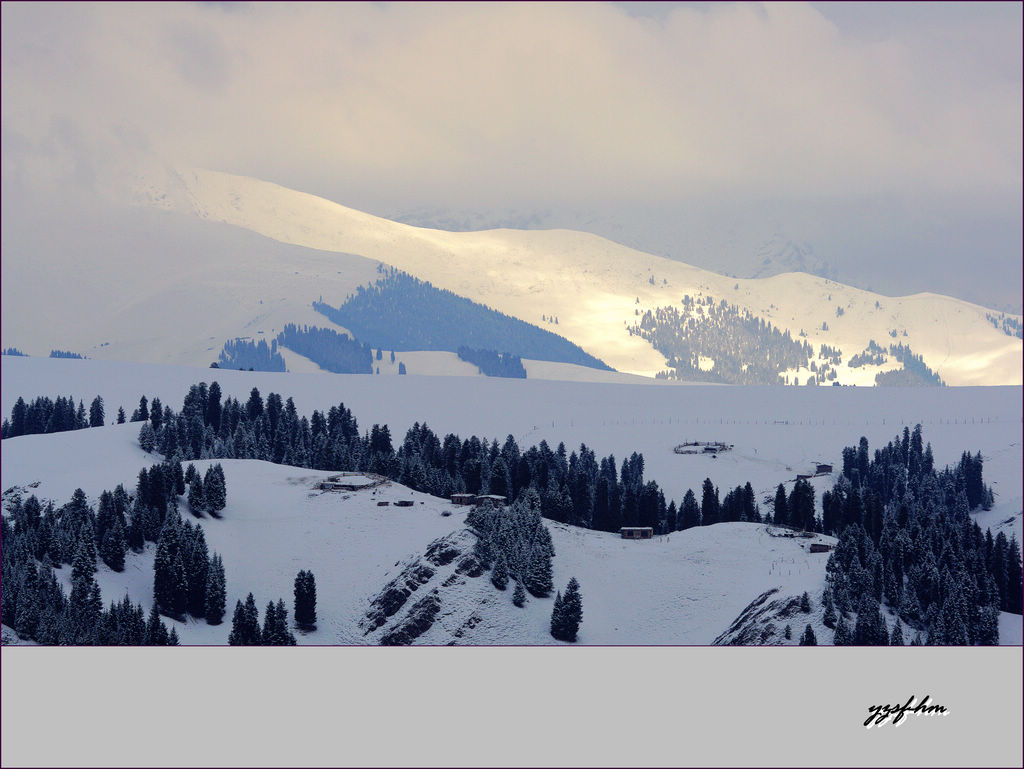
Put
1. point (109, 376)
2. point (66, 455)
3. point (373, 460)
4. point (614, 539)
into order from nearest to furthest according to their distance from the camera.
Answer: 1. point (614, 539)
2. point (66, 455)
3. point (373, 460)
4. point (109, 376)

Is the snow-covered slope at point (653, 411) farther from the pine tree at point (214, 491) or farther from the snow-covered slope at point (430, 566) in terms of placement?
the pine tree at point (214, 491)

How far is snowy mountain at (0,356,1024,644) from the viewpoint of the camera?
241ft

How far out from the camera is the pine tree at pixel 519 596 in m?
74.9

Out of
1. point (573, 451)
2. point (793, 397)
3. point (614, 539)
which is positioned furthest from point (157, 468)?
point (793, 397)

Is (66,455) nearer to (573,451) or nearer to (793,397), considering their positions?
(573,451)

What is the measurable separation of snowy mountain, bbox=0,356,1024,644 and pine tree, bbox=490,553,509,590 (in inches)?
22.8

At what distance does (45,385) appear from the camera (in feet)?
427

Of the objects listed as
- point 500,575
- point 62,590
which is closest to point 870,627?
point 500,575

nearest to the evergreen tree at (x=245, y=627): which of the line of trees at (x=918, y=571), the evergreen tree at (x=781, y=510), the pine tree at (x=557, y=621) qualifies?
the pine tree at (x=557, y=621)

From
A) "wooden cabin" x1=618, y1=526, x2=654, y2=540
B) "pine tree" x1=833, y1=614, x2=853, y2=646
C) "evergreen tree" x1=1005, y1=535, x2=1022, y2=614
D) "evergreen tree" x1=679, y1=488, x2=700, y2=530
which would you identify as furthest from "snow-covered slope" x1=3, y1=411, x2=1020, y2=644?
"evergreen tree" x1=679, y1=488, x2=700, y2=530

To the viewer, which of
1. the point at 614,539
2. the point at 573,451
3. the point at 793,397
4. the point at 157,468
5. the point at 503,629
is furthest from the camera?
the point at 793,397

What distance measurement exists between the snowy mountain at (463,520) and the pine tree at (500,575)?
58 cm

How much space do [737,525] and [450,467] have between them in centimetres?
2867

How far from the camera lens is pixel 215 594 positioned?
72.6 m
